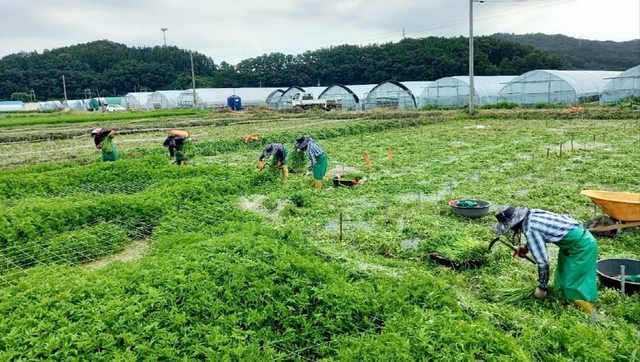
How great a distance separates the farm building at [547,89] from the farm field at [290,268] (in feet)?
78.0

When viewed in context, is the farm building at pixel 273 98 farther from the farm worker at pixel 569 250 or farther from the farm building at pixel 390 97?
the farm worker at pixel 569 250

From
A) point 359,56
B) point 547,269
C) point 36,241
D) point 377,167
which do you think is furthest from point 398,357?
point 359,56

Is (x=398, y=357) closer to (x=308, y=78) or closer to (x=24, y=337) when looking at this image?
(x=24, y=337)

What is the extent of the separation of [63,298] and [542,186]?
10.2m

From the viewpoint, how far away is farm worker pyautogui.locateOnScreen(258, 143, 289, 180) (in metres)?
11.9

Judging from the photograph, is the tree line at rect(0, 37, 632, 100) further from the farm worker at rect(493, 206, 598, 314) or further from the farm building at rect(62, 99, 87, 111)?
the farm worker at rect(493, 206, 598, 314)

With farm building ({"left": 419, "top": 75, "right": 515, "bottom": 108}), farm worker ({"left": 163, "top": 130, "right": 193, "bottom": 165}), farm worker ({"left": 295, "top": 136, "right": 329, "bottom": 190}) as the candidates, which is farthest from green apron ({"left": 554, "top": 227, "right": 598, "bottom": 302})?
farm building ({"left": 419, "top": 75, "right": 515, "bottom": 108})

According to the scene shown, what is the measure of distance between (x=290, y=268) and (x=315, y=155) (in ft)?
19.6

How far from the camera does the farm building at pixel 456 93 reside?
128 ft

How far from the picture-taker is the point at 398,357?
3908mm

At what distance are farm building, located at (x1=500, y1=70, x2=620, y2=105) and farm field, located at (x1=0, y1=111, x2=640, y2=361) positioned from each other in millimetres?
23786

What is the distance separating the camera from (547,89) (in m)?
35.6

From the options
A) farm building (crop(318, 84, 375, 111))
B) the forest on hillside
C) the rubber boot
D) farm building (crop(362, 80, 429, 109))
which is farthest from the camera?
the forest on hillside

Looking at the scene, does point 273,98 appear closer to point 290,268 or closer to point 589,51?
point 290,268
